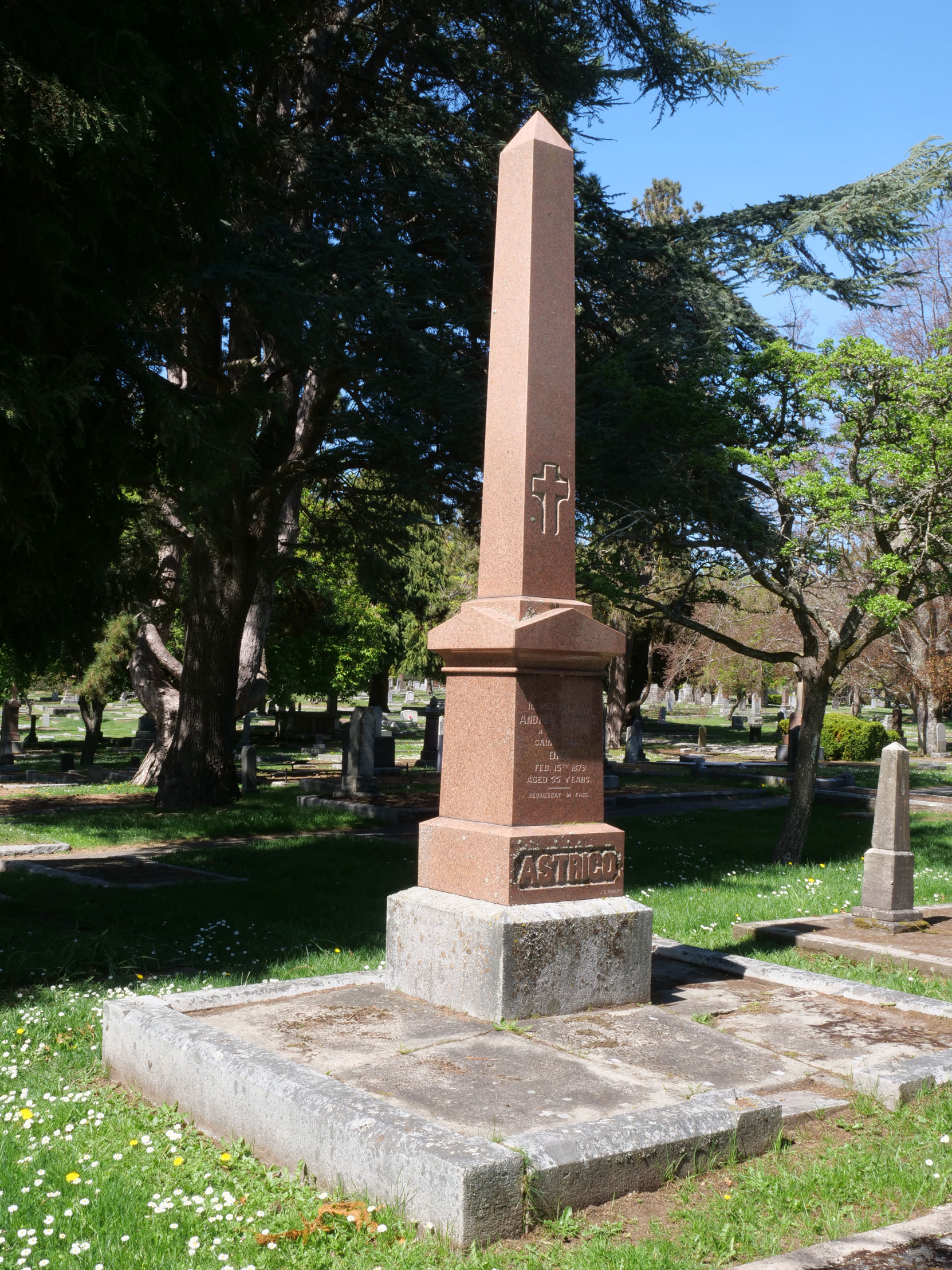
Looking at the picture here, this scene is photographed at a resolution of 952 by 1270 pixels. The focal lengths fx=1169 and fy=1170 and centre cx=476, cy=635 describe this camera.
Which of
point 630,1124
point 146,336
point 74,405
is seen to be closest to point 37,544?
point 74,405

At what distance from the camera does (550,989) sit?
567 centimetres

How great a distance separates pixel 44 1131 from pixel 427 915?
79.2 inches

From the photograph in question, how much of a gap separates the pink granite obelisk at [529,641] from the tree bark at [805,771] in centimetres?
789

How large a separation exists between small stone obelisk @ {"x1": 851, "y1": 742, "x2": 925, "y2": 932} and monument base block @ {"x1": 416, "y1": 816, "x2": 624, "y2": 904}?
4370 millimetres

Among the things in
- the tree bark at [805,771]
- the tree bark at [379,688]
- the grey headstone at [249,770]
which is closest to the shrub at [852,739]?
the tree bark at [379,688]

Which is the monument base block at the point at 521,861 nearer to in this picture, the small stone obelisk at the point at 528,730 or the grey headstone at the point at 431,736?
the small stone obelisk at the point at 528,730

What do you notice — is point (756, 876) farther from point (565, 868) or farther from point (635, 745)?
point (635, 745)

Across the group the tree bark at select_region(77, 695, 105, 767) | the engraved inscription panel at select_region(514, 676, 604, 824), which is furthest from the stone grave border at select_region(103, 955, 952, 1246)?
the tree bark at select_region(77, 695, 105, 767)

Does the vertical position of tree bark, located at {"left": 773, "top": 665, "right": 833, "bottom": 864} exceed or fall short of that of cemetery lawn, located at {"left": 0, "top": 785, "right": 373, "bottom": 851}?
it exceeds it

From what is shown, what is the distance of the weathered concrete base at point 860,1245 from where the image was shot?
11.7ft

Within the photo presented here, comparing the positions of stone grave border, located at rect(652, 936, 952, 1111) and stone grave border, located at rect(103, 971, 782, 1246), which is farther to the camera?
stone grave border, located at rect(652, 936, 952, 1111)

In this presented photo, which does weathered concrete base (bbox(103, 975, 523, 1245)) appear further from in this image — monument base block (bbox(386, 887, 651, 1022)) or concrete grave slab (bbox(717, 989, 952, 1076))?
concrete grave slab (bbox(717, 989, 952, 1076))

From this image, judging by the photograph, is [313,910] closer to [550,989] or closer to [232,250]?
[550,989]

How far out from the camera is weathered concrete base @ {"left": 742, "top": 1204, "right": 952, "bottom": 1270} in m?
3.55
